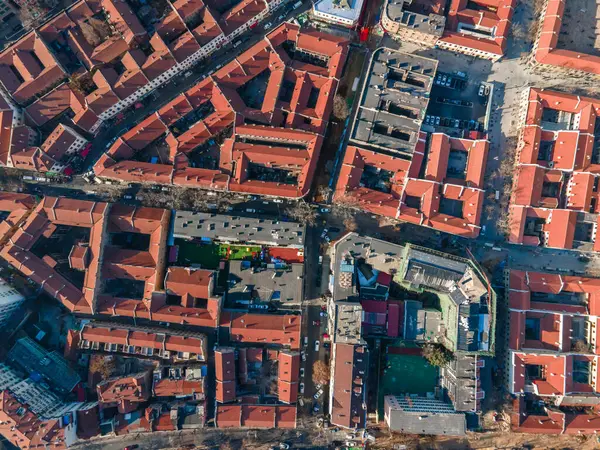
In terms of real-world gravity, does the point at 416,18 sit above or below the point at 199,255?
above

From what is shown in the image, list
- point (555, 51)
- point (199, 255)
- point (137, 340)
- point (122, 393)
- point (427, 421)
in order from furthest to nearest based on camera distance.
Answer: point (199, 255)
point (555, 51)
point (137, 340)
point (122, 393)
point (427, 421)

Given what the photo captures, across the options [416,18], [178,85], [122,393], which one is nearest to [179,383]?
[122,393]

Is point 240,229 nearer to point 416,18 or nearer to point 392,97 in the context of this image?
point 392,97

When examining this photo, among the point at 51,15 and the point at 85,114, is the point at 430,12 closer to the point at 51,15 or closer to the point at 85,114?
the point at 85,114

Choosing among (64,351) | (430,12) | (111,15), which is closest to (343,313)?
(64,351)

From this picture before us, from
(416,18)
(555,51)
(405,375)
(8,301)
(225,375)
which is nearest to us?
(8,301)

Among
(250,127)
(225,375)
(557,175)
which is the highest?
(250,127)

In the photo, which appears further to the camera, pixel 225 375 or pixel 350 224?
pixel 350 224
